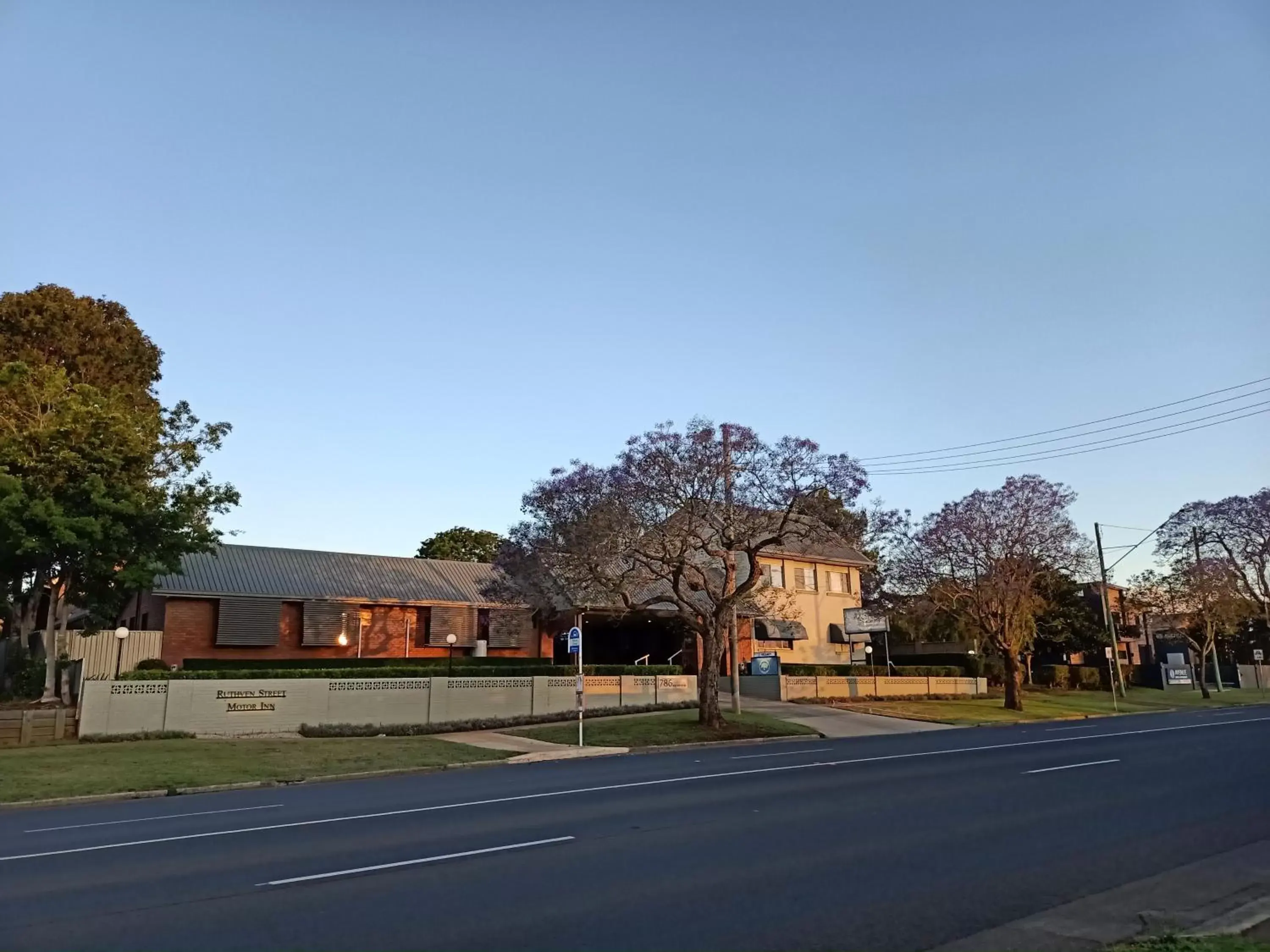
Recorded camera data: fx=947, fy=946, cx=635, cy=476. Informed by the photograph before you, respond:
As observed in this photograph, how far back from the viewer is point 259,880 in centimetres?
865

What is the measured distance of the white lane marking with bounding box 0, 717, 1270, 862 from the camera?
11023 mm

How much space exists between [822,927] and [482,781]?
11.6m

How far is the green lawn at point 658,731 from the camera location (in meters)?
25.7

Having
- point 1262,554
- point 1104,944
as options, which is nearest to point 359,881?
point 1104,944

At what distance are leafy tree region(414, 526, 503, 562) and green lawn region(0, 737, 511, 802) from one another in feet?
179

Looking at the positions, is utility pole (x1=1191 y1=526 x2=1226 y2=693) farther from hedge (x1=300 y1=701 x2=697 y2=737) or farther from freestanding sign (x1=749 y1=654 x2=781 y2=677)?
hedge (x1=300 y1=701 x2=697 y2=737)

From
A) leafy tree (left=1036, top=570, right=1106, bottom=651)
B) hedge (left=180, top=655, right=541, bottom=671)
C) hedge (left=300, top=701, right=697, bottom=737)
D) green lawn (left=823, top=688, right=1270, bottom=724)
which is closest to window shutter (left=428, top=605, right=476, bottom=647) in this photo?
hedge (left=180, top=655, right=541, bottom=671)

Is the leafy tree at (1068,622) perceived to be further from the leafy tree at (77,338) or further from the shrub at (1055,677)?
the leafy tree at (77,338)

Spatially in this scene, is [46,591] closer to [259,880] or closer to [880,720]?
[259,880]

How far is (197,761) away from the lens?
67.8 feet

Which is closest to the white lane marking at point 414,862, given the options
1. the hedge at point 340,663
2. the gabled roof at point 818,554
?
the hedge at point 340,663

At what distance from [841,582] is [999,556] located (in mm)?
17873

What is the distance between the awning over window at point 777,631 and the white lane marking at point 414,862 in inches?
1505

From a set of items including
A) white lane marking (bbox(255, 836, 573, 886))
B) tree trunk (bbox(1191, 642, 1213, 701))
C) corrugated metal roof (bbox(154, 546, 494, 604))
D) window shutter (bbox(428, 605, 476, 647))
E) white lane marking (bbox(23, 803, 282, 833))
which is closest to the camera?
white lane marking (bbox(255, 836, 573, 886))
